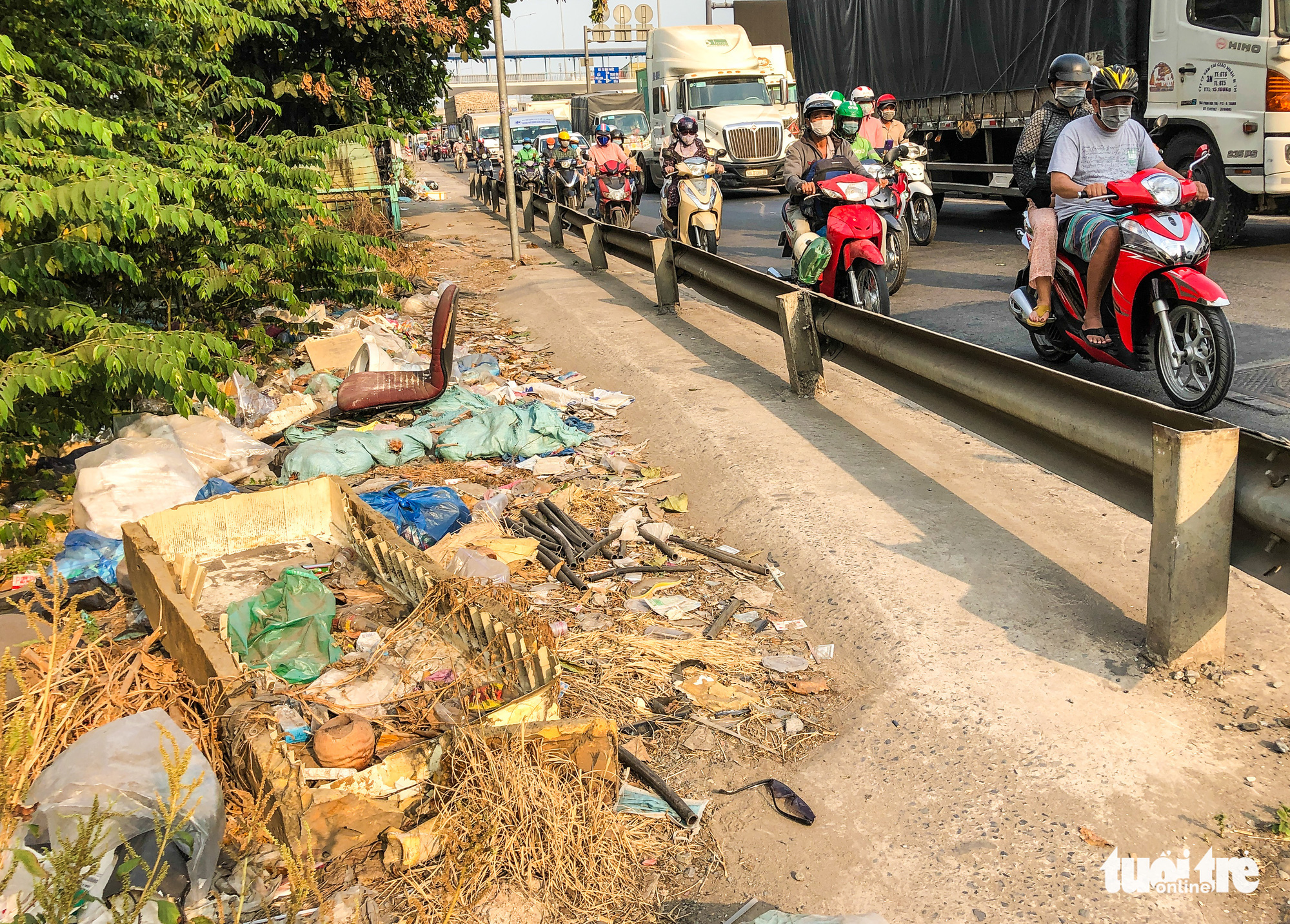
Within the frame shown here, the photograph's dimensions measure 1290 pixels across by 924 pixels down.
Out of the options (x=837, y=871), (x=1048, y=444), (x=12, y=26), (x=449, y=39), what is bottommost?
(x=837, y=871)

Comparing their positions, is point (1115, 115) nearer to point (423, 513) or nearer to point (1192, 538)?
point (1192, 538)

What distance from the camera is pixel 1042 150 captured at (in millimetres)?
7434

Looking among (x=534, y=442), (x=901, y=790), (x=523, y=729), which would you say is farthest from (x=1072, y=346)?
(x=523, y=729)

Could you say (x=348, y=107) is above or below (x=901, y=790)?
above

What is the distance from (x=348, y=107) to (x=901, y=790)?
16.0 metres

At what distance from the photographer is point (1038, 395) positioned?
431cm

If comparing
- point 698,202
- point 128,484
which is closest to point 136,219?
point 128,484

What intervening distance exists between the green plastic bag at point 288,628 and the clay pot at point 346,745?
2.46 feet

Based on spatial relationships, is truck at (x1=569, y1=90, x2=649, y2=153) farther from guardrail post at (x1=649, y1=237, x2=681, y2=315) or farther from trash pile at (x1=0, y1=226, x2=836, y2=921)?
trash pile at (x1=0, y1=226, x2=836, y2=921)

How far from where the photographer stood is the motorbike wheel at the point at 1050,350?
7.18 metres

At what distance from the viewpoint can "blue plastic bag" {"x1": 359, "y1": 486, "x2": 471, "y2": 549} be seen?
5145mm

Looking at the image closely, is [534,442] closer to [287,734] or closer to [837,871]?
[287,734]

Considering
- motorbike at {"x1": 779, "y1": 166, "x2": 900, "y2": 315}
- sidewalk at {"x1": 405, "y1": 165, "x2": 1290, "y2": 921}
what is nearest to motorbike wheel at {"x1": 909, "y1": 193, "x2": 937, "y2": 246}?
motorbike at {"x1": 779, "y1": 166, "x2": 900, "y2": 315}

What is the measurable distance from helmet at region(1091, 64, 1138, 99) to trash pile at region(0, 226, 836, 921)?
3.73 m
